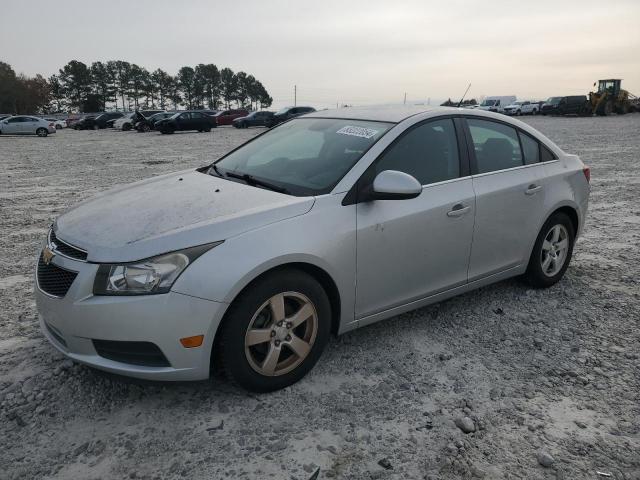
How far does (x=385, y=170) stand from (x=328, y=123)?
0.90 metres

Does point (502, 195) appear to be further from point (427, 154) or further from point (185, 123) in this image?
point (185, 123)

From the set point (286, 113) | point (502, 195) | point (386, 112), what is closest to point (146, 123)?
point (286, 113)

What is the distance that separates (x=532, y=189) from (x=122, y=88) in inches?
4156

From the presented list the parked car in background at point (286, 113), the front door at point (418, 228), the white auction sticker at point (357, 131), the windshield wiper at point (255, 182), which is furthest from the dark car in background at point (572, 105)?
the windshield wiper at point (255, 182)

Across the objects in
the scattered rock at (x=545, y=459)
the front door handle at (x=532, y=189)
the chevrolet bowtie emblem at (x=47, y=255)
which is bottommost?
the scattered rock at (x=545, y=459)

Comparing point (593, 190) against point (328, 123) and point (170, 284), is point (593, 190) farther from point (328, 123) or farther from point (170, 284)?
point (170, 284)

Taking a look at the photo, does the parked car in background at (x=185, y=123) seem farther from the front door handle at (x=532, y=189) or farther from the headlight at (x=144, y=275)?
the headlight at (x=144, y=275)

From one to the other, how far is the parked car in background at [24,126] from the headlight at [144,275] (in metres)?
34.9

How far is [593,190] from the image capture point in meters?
9.40

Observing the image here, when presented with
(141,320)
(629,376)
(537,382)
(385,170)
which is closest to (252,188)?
(385,170)

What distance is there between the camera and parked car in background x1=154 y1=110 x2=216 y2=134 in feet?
107

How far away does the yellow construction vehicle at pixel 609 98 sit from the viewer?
42.4 m

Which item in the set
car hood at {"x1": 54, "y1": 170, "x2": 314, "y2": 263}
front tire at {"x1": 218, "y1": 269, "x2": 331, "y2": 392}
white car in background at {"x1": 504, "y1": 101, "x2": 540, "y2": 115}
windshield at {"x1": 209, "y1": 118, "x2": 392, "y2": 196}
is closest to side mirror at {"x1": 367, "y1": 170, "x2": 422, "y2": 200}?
windshield at {"x1": 209, "y1": 118, "x2": 392, "y2": 196}

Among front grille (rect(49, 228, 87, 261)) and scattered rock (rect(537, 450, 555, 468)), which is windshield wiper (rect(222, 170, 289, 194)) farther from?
scattered rock (rect(537, 450, 555, 468))
